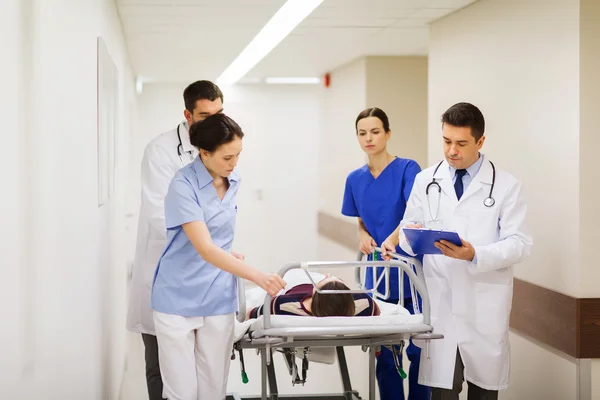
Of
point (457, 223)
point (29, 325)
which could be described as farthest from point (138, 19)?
point (29, 325)

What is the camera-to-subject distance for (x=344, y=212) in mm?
4117

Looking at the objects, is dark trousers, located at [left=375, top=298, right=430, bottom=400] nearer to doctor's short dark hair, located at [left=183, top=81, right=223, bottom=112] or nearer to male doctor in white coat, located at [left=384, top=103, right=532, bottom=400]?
male doctor in white coat, located at [left=384, top=103, right=532, bottom=400]

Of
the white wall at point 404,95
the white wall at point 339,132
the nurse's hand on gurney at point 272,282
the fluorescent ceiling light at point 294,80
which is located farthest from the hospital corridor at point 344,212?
the fluorescent ceiling light at point 294,80

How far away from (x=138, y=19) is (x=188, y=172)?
2.62 meters

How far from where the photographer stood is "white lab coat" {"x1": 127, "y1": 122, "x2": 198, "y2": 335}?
128 inches

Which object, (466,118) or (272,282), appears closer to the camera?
(272,282)

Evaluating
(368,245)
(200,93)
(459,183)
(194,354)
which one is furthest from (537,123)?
(194,354)

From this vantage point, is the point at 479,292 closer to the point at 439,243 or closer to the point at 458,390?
the point at 439,243

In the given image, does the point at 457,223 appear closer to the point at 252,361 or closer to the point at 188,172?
the point at 188,172

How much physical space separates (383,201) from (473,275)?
809 millimetres

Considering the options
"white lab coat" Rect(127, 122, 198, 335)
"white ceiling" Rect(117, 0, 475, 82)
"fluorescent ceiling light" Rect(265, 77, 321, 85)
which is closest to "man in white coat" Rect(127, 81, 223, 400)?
"white lab coat" Rect(127, 122, 198, 335)

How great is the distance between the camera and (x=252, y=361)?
5.82 m

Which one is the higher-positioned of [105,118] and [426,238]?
[105,118]

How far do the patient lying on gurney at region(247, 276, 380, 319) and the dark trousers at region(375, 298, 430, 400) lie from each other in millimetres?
660
